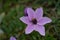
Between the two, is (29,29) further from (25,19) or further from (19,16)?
(19,16)

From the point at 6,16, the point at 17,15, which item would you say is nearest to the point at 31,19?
the point at 17,15

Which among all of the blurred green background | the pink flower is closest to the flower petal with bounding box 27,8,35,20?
the pink flower

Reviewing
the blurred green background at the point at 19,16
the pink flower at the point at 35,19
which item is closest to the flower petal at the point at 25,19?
the pink flower at the point at 35,19

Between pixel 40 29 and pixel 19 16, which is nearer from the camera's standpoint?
pixel 40 29

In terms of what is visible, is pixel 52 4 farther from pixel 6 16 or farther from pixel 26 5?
pixel 6 16

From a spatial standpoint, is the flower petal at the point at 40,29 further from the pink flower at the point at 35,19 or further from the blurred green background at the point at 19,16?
the blurred green background at the point at 19,16

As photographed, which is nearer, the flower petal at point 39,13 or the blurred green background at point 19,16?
the flower petal at point 39,13

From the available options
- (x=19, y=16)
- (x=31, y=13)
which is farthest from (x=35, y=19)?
(x=19, y=16)

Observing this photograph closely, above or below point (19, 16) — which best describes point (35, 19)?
above
